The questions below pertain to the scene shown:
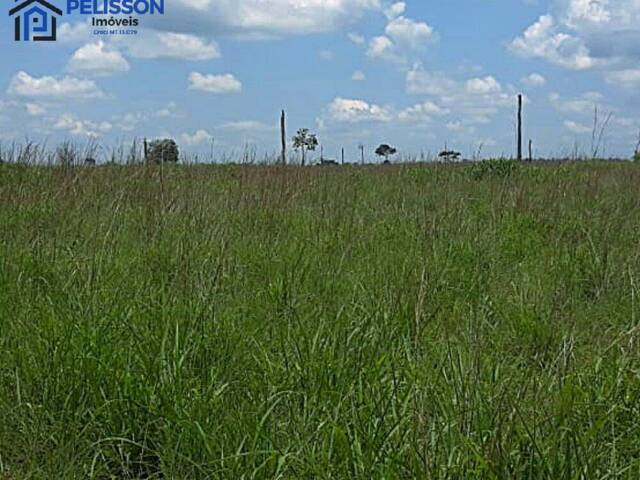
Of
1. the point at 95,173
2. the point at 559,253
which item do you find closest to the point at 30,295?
the point at 559,253

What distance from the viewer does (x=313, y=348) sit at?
96.3 inches

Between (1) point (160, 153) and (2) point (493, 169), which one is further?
(2) point (493, 169)

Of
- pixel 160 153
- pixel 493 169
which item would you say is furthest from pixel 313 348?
pixel 493 169

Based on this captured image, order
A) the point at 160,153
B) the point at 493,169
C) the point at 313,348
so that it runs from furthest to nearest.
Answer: the point at 493,169
the point at 160,153
the point at 313,348

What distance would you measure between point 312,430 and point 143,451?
21.8 inches

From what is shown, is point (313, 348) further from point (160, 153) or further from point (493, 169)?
point (493, 169)

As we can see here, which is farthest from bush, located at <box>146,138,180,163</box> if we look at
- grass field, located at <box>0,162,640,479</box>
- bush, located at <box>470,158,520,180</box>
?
bush, located at <box>470,158,520,180</box>

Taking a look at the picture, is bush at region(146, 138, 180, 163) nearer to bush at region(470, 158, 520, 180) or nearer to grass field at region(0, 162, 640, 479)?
grass field at region(0, 162, 640, 479)

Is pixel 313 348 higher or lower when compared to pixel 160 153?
lower

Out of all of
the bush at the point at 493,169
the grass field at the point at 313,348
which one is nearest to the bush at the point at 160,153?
the grass field at the point at 313,348

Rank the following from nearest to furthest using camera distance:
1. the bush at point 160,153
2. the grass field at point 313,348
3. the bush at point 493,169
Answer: the grass field at point 313,348 < the bush at point 160,153 < the bush at point 493,169

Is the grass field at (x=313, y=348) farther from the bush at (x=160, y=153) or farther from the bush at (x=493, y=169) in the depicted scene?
the bush at (x=493, y=169)

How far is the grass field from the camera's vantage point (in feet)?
6.21

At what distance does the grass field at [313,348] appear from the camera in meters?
1.89
